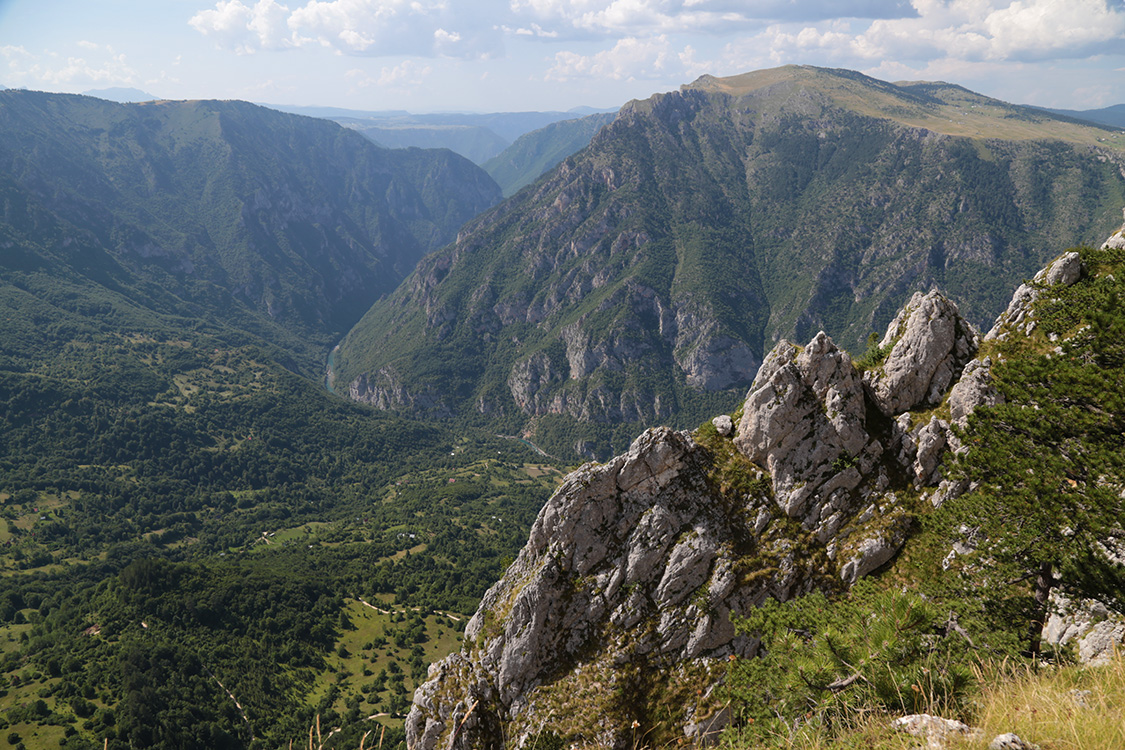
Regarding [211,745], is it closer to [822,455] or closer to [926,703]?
[822,455]

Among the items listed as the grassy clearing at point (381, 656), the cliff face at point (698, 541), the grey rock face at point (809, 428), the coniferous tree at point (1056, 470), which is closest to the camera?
the coniferous tree at point (1056, 470)

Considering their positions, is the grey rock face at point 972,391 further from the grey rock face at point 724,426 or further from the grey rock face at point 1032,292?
the grey rock face at point 724,426

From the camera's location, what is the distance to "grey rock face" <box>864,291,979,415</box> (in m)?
46.2

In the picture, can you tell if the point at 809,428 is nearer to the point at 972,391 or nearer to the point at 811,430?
the point at 811,430

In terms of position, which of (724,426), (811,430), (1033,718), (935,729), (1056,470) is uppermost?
(1056,470)

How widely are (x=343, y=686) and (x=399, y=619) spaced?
29.5m

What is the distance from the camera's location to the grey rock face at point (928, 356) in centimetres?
4616

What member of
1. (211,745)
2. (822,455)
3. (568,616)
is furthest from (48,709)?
(822,455)

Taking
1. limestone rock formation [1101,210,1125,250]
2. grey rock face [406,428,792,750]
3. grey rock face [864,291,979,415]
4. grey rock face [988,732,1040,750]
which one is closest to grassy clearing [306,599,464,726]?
grey rock face [406,428,792,750]

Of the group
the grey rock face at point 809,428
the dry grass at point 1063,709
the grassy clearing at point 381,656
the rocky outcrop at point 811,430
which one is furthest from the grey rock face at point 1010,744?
the grassy clearing at point 381,656

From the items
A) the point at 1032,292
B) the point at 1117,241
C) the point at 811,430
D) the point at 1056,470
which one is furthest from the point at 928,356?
the point at 1056,470

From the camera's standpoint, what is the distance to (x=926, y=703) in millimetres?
15172

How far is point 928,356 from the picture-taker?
152 feet

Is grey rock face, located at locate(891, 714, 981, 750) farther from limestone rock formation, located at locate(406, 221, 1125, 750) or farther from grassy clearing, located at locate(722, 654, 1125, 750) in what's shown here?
limestone rock formation, located at locate(406, 221, 1125, 750)
